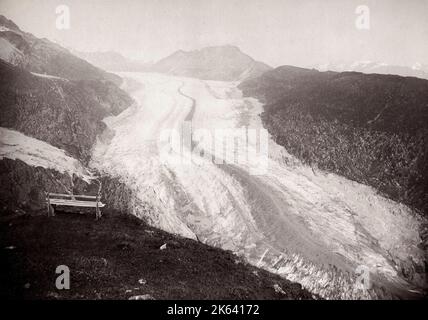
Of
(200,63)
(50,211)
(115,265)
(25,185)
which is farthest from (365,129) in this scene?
(200,63)

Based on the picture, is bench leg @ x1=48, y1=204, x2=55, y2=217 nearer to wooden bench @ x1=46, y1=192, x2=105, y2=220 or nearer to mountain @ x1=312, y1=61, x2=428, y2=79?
wooden bench @ x1=46, y1=192, x2=105, y2=220

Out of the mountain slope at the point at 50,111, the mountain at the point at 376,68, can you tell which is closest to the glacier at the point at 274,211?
the mountain slope at the point at 50,111

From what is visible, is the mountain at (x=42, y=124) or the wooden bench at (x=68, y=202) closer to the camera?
the wooden bench at (x=68, y=202)

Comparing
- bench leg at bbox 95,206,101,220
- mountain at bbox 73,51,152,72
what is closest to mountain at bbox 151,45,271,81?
mountain at bbox 73,51,152,72

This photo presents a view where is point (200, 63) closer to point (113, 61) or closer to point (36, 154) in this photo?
point (113, 61)

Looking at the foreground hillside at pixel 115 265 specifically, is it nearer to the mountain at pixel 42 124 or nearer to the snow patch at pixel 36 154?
the mountain at pixel 42 124

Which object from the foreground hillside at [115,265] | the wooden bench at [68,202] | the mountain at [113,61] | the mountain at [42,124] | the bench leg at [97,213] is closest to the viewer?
the foreground hillside at [115,265]
